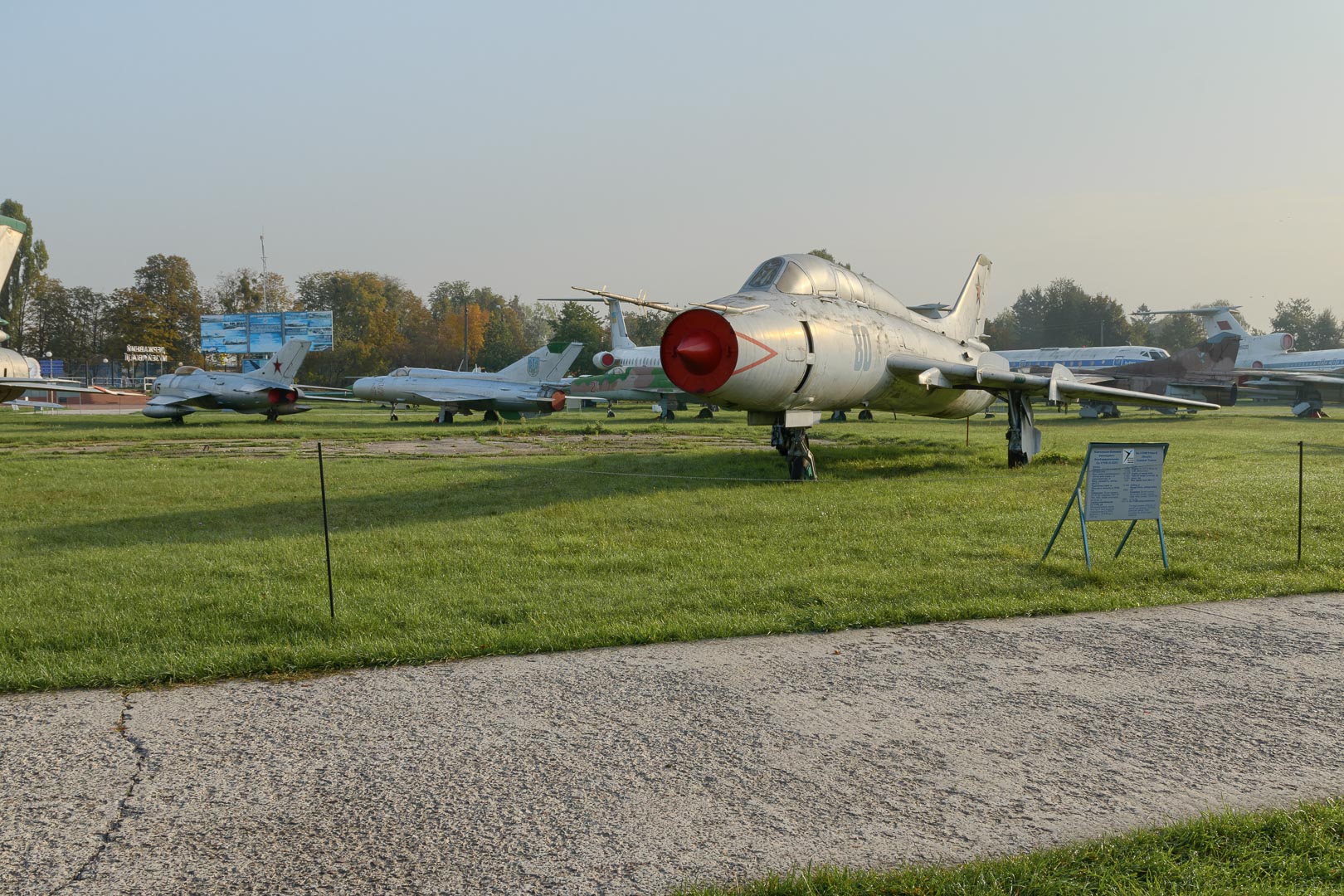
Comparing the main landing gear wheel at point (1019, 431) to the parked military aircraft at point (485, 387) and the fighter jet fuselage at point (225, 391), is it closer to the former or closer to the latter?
the parked military aircraft at point (485, 387)

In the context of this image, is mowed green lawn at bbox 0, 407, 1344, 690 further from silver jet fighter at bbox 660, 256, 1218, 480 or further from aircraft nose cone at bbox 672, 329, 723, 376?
aircraft nose cone at bbox 672, 329, 723, 376

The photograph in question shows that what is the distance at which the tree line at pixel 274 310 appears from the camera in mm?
83375

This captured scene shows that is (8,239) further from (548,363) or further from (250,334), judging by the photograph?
(250,334)

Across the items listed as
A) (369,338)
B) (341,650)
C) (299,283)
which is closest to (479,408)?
(341,650)

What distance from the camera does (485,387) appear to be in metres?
35.0

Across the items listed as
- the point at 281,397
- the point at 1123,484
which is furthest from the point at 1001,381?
the point at 281,397

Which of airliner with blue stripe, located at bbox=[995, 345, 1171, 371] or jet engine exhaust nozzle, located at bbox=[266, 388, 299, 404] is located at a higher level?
airliner with blue stripe, located at bbox=[995, 345, 1171, 371]

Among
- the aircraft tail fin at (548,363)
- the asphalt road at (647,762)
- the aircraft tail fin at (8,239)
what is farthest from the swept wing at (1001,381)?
the aircraft tail fin at (548,363)

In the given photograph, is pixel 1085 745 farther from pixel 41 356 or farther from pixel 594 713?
pixel 41 356

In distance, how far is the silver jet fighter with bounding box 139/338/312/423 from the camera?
3181 centimetres

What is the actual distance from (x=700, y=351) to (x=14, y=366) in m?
12.4

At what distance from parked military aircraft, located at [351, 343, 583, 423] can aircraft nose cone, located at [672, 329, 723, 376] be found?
23421 millimetres

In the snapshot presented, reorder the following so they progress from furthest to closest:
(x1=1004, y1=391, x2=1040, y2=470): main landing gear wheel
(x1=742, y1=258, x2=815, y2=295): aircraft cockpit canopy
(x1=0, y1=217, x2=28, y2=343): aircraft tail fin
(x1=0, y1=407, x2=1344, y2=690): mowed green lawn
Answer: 1. (x1=1004, y1=391, x2=1040, y2=470): main landing gear wheel
2. (x1=0, y1=217, x2=28, y2=343): aircraft tail fin
3. (x1=742, y1=258, x2=815, y2=295): aircraft cockpit canopy
4. (x1=0, y1=407, x2=1344, y2=690): mowed green lawn

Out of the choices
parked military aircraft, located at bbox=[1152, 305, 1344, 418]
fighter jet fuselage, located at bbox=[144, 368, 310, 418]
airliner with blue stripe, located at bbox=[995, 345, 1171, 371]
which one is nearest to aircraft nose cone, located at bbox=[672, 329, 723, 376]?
fighter jet fuselage, located at bbox=[144, 368, 310, 418]
